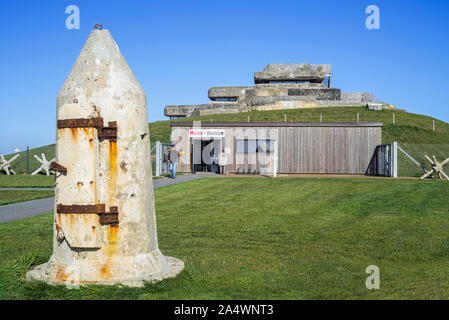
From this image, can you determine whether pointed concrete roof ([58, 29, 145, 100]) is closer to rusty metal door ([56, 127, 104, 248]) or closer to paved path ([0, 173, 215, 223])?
rusty metal door ([56, 127, 104, 248])

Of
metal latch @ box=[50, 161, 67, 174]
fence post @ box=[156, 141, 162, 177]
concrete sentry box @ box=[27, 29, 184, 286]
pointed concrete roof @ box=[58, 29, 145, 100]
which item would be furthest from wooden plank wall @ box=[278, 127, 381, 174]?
metal latch @ box=[50, 161, 67, 174]

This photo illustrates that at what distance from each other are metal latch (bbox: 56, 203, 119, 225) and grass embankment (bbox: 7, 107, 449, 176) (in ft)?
87.2

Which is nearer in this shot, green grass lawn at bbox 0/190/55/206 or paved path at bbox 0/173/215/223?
paved path at bbox 0/173/215/223

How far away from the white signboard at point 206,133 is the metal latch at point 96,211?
24.0m

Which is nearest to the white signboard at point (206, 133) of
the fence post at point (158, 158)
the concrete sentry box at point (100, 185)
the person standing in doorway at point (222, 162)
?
the person standing in doorway at point (222, 162)

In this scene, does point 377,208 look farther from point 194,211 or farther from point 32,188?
point 32,188

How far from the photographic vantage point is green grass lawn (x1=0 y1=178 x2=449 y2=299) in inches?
210

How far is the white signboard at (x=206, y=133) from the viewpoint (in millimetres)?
29406

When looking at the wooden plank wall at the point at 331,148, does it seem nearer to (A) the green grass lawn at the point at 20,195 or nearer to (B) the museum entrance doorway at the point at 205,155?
(B) the museum entrance doorway at the point at 205,155

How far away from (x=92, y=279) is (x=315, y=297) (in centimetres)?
234

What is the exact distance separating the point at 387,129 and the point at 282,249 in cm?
3971

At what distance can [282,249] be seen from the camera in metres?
7.76
